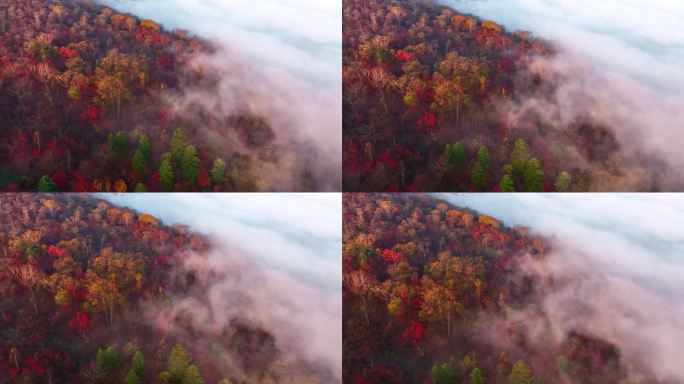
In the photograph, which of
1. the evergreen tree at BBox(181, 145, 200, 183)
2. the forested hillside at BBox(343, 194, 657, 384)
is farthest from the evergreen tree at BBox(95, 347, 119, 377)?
the forested hillside at BBox(343, 194, 657, 384)

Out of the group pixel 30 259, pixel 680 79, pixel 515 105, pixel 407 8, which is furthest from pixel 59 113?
pixel 680 79

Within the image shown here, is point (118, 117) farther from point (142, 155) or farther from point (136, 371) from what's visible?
point (136, 371)

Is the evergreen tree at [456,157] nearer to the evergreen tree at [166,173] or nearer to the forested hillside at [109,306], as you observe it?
the forested hillside at [109,306]

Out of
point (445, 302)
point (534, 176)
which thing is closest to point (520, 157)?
point (534, 176)

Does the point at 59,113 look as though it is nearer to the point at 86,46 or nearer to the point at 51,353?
the point at 86,46

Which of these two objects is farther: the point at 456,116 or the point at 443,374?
the point at 456,116
